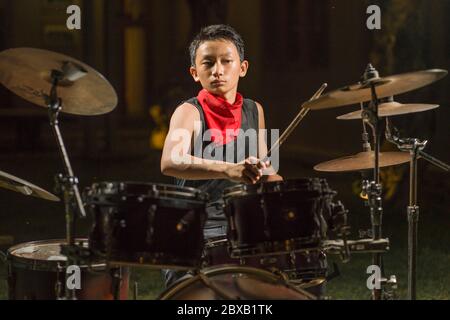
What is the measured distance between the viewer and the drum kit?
3.72m

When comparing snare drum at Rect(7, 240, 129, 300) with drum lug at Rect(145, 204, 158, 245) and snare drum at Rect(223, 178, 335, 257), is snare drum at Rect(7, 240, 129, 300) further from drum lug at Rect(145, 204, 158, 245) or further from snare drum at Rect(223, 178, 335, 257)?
snare drum at Rect(223, 178, 335, 257)

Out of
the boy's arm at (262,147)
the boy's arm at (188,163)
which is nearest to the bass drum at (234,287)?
the boy's arm at (188,163)

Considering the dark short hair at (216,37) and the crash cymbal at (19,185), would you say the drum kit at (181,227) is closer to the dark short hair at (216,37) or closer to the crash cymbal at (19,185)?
the crash cymbal at (19,185)

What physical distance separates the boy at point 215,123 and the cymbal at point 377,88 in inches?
16.3

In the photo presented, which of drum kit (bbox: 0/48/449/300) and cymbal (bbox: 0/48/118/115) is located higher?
cymbal (bbox: 0/48/118/115)

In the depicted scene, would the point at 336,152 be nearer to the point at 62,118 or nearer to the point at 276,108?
the point at 276,108

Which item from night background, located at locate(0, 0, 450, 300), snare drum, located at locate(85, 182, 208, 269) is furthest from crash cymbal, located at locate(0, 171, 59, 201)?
night background, located at locate(0, 0, 450, 300)

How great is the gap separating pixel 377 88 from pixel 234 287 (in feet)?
4.25

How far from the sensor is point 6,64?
156 inches

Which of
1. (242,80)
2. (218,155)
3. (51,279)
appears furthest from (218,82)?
(242,80)

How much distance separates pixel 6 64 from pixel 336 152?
10.0 metres

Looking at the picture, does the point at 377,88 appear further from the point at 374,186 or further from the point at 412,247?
the point at 412,247

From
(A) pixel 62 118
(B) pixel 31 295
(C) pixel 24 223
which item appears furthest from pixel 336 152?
(B) pixel 31 295

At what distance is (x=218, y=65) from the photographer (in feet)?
14.4
